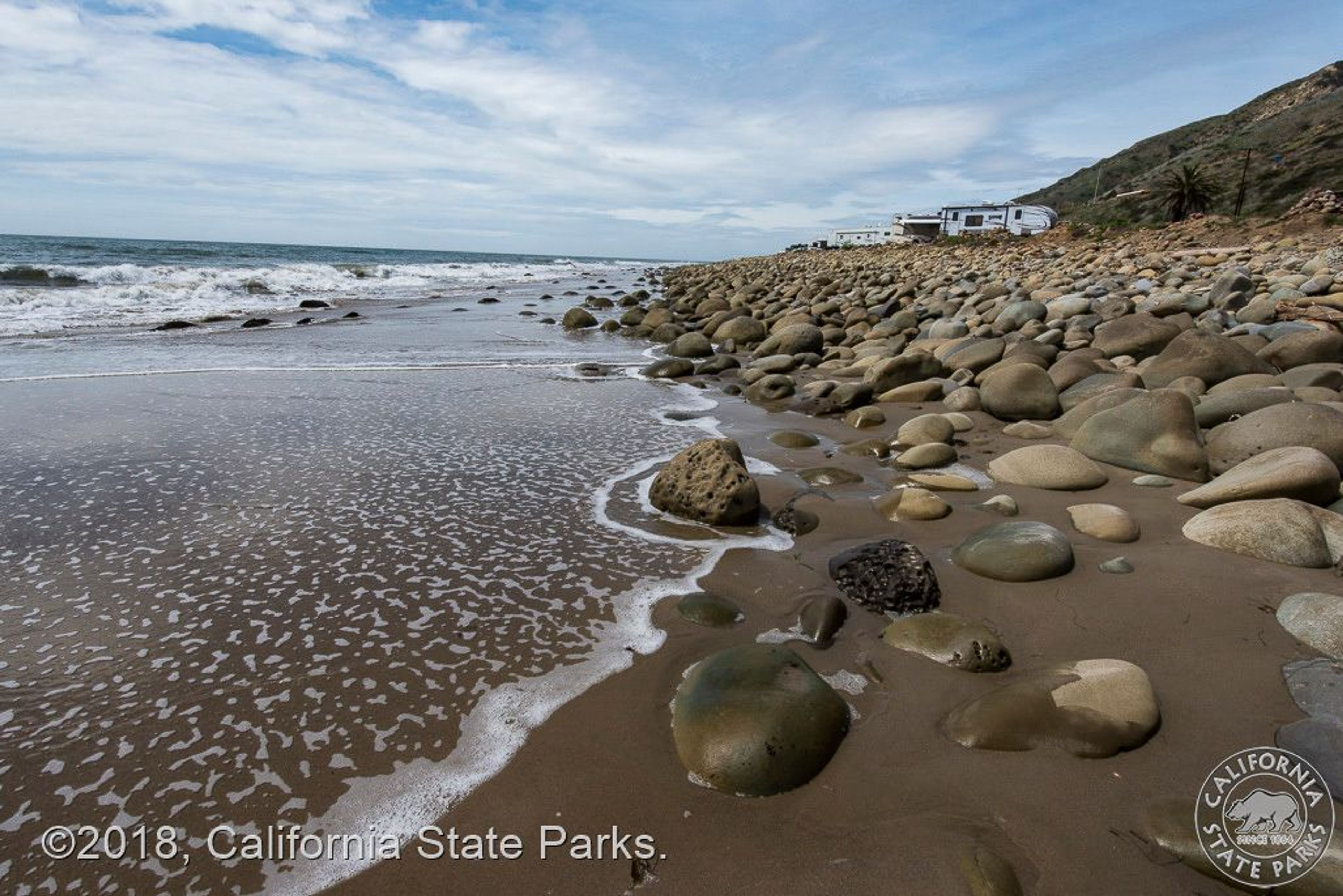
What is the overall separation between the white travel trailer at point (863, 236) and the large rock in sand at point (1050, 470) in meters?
70.9

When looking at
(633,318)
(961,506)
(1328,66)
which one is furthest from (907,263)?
(1328,66)

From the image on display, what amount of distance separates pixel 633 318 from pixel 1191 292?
12.1 m

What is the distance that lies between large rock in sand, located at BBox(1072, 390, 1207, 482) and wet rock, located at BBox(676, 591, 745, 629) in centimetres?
362

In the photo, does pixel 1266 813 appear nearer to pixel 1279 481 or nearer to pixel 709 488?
pixel 1279 481

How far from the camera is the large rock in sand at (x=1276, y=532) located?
3359 mm

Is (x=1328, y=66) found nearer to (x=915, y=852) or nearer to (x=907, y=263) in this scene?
(x=907, y=263)

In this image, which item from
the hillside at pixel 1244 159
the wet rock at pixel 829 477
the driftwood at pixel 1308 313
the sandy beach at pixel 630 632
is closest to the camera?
the sandy beach at pixel 630 632

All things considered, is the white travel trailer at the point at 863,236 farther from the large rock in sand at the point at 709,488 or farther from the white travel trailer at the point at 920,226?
the large rock in sand at the point at 709,488

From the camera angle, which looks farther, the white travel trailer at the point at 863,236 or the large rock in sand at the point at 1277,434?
the white travel trailer at the point at 863,236

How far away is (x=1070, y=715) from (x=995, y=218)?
64.5 metres

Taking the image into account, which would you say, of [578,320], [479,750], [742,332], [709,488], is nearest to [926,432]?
[709,488]

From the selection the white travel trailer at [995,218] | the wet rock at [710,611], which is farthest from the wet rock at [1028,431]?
the white travel trailer at [995,218]

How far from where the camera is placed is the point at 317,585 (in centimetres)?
358

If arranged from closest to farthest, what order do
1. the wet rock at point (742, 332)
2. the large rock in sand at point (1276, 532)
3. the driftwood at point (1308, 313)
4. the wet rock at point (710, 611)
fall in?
the wet rock at point (710, 611), the large rock in sand at point (1276, 532), the driftwood at point (1308, 313), the wet rock at point (742, 332)
